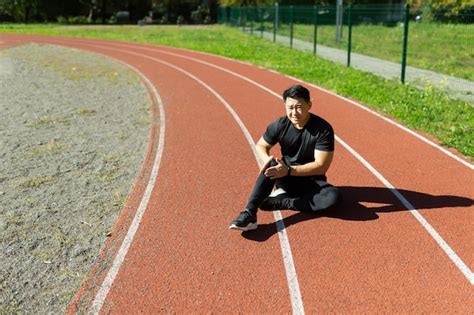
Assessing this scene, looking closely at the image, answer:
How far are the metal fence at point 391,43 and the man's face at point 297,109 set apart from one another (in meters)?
6.97

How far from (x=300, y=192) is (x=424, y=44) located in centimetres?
1535

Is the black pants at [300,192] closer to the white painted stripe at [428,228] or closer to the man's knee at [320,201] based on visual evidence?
the man's knee at [320,201]

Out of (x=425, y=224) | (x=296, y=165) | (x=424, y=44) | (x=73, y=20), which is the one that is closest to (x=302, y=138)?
(x=296, y=165)

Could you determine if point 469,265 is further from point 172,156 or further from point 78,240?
point 172,156

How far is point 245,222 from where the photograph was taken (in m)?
5.08

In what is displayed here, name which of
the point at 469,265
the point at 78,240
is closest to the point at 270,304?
the point at 469,265

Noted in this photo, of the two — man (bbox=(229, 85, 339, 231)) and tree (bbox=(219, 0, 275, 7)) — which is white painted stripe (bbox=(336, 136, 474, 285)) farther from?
tree (bbox=(219, 0, 275, 7))

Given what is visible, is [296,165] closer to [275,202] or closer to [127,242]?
[275,202]

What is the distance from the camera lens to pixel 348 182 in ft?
Result: 21.2

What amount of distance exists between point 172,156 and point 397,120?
14.7 ft

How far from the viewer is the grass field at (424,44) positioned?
12.4m

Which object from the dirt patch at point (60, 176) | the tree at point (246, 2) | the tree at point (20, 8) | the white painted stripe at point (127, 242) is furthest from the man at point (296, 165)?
the tree at point (20, 8)

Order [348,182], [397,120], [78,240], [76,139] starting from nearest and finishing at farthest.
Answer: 1. [78,240]
2. [348,182]
3. [76,139]
4. [397,120]

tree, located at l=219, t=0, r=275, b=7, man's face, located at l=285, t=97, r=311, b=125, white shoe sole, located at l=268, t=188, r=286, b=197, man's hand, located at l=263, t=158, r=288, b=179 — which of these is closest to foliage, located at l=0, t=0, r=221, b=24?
tree, located at l=219, t=0, r=275, b=7
